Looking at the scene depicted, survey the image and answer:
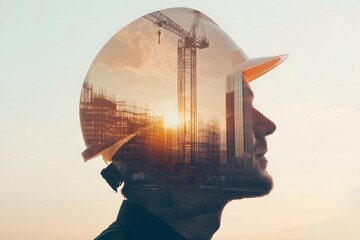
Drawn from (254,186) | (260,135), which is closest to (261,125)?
(260,135)

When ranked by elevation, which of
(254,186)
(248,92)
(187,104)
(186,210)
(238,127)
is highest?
(248,92)

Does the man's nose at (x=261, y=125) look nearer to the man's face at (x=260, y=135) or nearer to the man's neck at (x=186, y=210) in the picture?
the man's face at (x=260, y=135)

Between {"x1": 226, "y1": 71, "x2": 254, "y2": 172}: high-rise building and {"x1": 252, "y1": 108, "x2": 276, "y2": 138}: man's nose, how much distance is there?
0.28m

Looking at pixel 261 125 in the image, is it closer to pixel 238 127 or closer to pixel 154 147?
pixel 238 127

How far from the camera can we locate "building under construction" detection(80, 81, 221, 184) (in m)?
9.55

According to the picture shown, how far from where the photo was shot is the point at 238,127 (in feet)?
32.4

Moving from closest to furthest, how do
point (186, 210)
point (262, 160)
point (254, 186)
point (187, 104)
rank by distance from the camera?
point (187, 104) < point (186, 210) < point (254, 186) < point (262, 160)

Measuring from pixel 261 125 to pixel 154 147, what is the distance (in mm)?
2021

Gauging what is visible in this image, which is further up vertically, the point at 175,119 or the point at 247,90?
the point at 247,90

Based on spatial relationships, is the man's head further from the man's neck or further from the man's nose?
the man's nose

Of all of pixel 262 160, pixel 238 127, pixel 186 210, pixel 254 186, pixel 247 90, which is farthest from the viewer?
pixel 262 160

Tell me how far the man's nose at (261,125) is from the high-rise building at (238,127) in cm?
28

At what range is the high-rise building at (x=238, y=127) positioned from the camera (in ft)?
32.1

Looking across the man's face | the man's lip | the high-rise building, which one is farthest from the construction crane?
the man's lip
